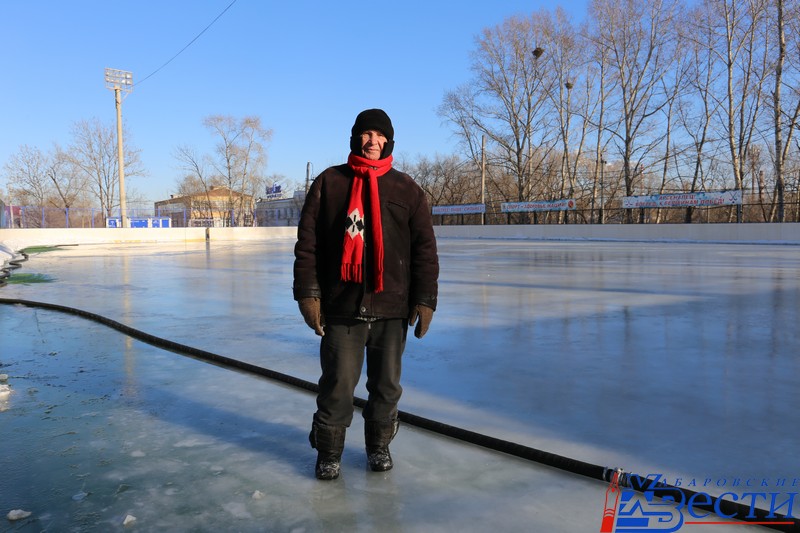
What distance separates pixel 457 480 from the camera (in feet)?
7.98

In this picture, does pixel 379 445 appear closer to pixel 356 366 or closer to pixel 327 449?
pixel 327 449

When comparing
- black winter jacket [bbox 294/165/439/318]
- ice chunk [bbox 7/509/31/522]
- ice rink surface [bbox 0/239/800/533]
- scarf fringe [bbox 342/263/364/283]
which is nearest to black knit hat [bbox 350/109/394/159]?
black winter jacket [bbox 294/165/439/318]

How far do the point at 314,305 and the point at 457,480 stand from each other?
0.97 meters

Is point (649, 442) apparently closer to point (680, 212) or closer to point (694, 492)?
point (694, 492)

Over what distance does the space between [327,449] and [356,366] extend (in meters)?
0.38

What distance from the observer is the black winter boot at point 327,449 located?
2.47 metres

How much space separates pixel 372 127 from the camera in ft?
8.13

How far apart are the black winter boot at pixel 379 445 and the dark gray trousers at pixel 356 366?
3 cm

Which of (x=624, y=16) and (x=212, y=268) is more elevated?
(x=624, y=16)

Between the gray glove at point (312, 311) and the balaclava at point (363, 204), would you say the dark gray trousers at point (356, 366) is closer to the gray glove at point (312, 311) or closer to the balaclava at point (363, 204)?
the gray glove at point (312, 311)

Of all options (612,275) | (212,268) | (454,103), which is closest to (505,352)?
(612,275)

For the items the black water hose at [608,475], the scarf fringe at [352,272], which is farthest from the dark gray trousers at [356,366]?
the black water hose at [608,475]

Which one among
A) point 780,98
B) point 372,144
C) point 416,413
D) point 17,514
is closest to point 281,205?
point 780,98

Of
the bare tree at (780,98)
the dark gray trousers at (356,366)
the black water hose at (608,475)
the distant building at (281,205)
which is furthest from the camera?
the distant building at (281,205)
